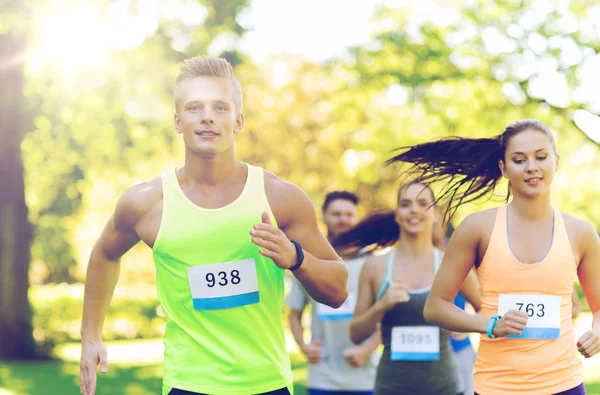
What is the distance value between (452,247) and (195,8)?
698 inches

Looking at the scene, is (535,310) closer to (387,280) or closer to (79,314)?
(387,280)

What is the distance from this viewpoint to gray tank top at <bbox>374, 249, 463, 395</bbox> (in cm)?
524

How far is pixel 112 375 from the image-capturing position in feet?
51.6

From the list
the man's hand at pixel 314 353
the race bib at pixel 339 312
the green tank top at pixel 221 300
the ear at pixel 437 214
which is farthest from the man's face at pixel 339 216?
the green tank top at pixel 221 300

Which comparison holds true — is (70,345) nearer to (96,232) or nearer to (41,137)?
(41,137)

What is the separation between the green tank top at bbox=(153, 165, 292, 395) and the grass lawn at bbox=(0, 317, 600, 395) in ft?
30.2

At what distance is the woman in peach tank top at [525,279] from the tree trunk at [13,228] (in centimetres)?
1506

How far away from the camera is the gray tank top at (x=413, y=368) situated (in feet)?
17.2

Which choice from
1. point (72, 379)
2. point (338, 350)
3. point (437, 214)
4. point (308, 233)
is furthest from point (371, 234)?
point (72, 379)

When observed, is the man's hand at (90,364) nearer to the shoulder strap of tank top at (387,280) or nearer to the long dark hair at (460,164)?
the long dark hair at (460,164)

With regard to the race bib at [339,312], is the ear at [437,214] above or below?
above

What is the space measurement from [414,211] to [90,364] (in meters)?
2.49

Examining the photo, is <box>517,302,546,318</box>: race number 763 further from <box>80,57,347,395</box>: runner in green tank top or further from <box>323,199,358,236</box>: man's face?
<box>323,199,358,236</box>: man's face

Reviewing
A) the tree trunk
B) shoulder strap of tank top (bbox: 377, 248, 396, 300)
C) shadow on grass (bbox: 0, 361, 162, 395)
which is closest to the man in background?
shoulder strap of tank top (bbox: 377, 248, 396, 300)
